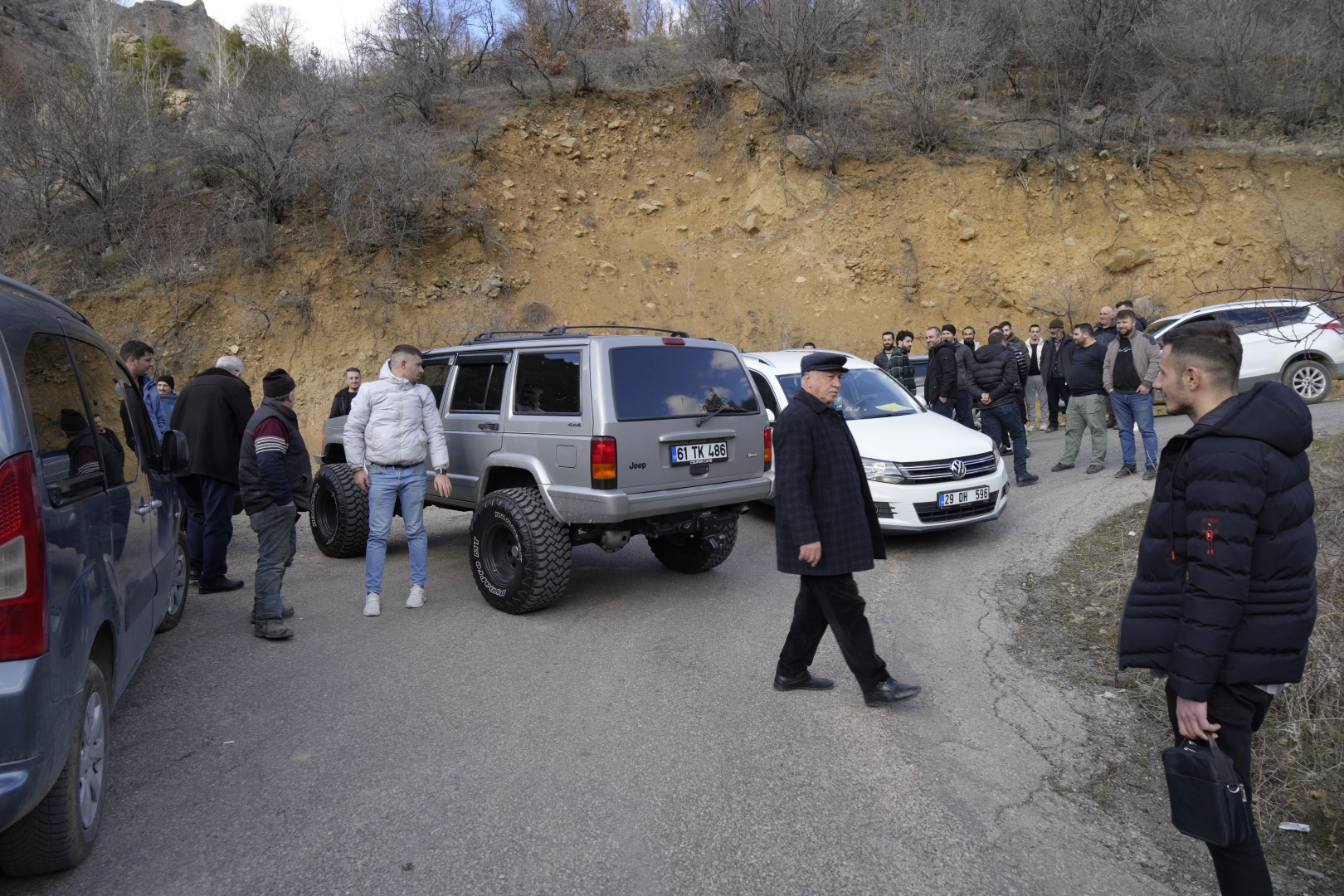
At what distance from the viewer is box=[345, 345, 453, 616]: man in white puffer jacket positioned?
6309 mm

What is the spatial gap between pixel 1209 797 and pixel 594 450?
424 cm

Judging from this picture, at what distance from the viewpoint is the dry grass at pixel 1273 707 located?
3311mm

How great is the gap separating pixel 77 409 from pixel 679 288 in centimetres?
1809

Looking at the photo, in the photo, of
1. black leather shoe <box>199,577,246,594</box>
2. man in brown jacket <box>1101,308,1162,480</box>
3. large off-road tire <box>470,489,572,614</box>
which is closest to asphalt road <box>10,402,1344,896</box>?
large off-road tire <box>470,489,572,614</box>

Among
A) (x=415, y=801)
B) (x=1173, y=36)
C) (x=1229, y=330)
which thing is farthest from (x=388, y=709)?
(x=1173, y=36)

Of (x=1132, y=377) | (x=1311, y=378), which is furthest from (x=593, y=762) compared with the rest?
(x=1311, y=378)

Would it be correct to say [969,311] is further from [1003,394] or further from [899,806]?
[899,806]

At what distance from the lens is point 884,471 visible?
7.84 meters

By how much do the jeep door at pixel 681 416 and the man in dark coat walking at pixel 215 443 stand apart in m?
3.17

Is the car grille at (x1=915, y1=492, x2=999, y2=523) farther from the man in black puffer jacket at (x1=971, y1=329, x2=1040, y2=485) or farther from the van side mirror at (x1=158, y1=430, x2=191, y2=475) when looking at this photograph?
the van side mirror at (x1=158, y1=430, x2=191, y2=475)

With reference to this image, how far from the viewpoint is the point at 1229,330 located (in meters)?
2.62

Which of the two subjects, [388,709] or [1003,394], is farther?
[1003,394]

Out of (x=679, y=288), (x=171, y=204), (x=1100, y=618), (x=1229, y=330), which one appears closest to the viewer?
(x=1229, y=330)

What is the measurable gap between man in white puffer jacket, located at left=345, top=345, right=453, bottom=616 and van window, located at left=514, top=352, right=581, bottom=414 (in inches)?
27.3
